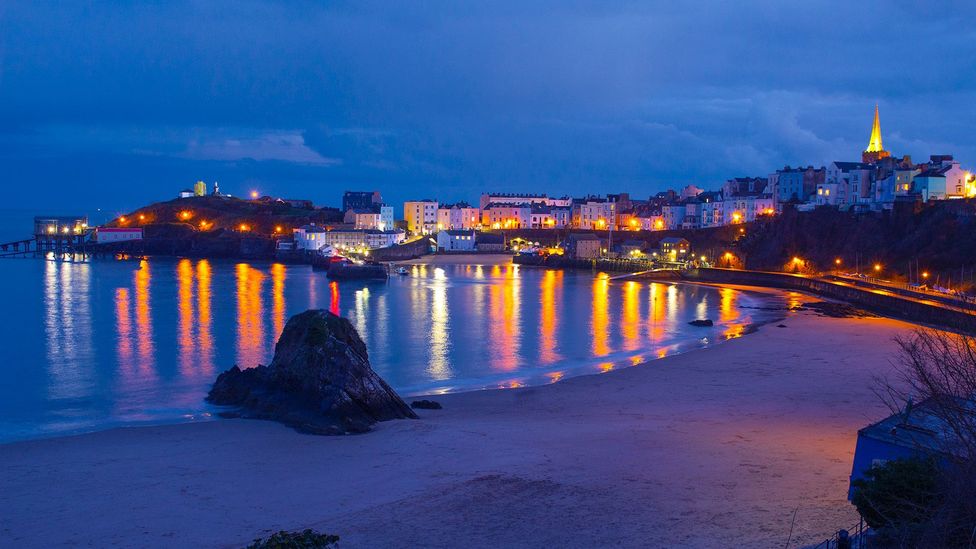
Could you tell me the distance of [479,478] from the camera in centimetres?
946

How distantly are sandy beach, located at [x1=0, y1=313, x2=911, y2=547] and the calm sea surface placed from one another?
3.30m

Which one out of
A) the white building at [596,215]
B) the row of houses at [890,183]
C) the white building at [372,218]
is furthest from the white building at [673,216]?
the white building at [372,218]

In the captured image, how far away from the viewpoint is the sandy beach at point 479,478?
303 inches

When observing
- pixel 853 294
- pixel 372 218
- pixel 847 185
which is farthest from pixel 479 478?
pixel 372 218

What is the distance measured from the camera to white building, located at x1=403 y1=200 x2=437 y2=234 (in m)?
98.2

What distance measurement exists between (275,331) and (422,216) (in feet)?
238

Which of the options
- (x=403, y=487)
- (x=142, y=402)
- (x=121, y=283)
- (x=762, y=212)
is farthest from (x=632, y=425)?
(x=762, y=212)

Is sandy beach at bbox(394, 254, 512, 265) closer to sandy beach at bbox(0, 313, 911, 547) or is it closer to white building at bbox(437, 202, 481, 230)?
white building at bbox(437, 202, 481, 230)

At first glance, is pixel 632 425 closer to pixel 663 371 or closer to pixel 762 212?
pixel 663 371

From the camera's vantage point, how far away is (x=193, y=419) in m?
14.0

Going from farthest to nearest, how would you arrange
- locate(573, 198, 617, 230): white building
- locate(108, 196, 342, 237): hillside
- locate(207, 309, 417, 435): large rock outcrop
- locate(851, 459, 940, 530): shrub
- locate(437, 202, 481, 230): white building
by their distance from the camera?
1. locate(437, 202, 481, 230): white building
2. locate(573, 198, 617, 230): white building
3. locate(108, 196, 342, 237): hillside
4. locate(207, 309, 417, 435): large rock outcrop
5. locate(851, 459, 940, 530): shrub

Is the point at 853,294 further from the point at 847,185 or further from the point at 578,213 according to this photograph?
the point at 578,213

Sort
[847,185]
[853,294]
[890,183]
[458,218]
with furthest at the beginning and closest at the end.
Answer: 1. [458,218]
2. [847,185]
3. [890,183]
4. [853,294]

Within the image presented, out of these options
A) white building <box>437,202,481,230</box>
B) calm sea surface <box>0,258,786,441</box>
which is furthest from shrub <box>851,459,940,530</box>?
white building <box>437,202,481,230</box>
